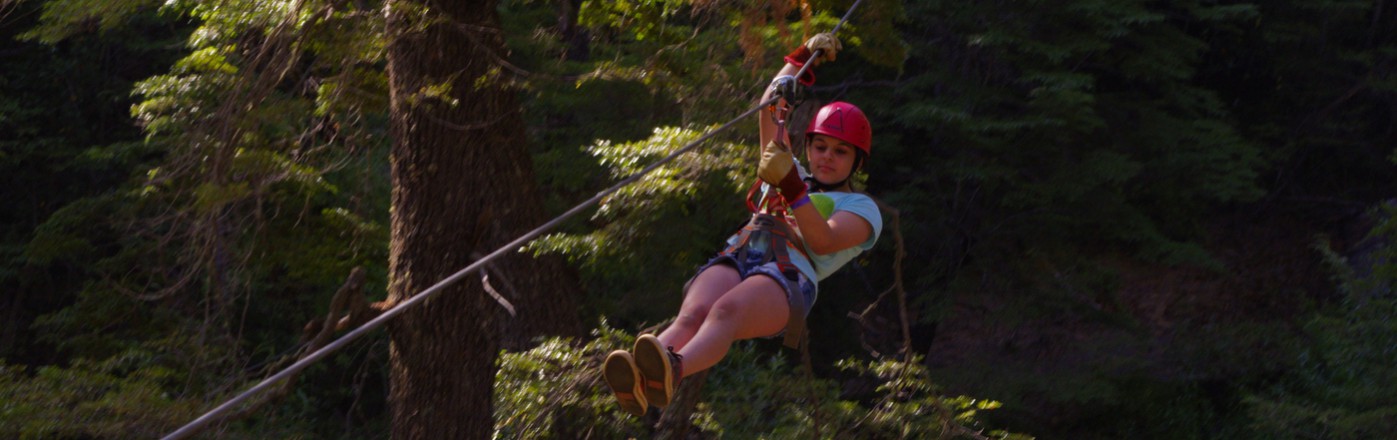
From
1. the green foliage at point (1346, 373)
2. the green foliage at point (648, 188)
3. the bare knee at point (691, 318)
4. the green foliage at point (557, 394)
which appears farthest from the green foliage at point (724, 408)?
→ the green foliage at point (1346, 373)

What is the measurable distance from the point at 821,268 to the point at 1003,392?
8.52m

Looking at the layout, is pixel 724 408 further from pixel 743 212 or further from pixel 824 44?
pixel 824 44

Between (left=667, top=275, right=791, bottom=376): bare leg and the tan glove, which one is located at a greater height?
the tan glove

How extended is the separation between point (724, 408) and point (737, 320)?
323 centimetres

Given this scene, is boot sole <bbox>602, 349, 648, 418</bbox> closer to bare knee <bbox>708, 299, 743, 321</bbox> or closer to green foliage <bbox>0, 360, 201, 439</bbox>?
bare knee <bbox>708, 299, 743, 321</bbox>

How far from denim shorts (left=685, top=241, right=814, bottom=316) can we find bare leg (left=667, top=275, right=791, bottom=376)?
0.02 metres

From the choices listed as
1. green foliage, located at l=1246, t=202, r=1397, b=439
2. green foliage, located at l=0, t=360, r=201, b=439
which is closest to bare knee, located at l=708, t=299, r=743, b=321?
green foliage, located at l=0, t=360, r=201, b=439

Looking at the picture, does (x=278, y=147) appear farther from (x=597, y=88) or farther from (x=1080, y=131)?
(x=1080, y=131)

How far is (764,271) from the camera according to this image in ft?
12.7

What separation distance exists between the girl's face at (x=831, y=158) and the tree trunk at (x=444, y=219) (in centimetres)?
186

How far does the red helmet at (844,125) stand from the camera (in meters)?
4.10

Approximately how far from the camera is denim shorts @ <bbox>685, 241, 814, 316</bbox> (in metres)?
3.86

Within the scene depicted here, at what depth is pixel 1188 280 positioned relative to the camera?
1471cm

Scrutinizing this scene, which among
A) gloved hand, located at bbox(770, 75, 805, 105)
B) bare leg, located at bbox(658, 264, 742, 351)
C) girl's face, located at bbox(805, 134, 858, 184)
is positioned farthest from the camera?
girl's face, located at bbox(805, 134, 858, 184)
